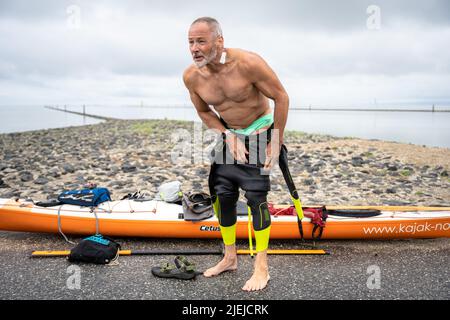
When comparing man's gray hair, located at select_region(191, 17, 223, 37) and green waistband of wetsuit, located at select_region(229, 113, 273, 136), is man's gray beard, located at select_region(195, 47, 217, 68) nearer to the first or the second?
man's gray hair, located at select_region(191, 17, 223, 37)

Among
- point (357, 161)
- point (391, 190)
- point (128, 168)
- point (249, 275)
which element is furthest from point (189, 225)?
point (357, 161)

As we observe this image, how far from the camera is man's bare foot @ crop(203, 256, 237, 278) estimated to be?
443 centimetres

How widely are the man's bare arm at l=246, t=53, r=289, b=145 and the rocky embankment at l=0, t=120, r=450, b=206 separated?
454cm

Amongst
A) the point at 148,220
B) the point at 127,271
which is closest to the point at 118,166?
the point at 148,220

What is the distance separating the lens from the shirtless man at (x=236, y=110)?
3734 mm

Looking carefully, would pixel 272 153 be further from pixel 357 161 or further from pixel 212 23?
pixel 357 161

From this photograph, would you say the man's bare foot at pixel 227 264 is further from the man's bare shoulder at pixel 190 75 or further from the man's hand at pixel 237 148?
the man's bare shoulder at pixel 190 75

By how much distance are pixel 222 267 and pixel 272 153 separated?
4.86 feet

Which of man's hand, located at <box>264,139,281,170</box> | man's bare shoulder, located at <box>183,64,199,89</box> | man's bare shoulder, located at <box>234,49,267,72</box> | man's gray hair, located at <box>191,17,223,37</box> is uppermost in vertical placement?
man's gray hair, located at <box>191,17,223,37</box>

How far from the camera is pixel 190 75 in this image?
13.7ft

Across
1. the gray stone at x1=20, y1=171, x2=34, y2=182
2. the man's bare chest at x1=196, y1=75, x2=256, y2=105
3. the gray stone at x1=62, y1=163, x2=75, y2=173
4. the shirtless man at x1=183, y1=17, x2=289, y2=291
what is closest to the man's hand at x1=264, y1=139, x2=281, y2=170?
the shirtless man at x1=183, y1=17, x2=289, y2=291

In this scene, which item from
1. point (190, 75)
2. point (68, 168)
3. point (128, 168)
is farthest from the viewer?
point (128, 168)

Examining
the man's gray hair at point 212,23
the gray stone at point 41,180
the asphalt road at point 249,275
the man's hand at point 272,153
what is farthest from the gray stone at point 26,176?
the man's gray hair at point 212,23
